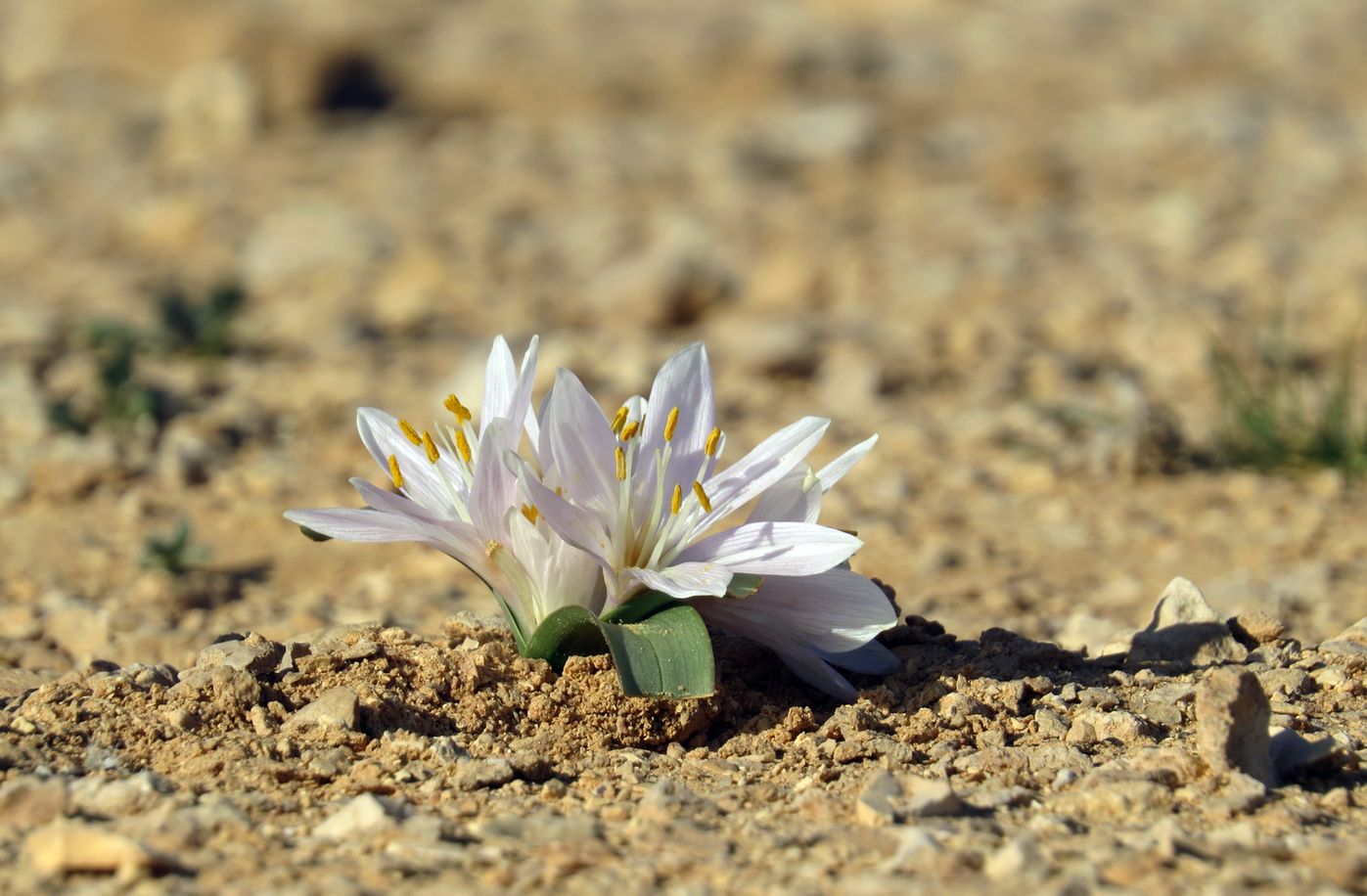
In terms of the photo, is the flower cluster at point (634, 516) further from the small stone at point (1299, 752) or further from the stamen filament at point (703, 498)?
the small stone at point (1299, 752)

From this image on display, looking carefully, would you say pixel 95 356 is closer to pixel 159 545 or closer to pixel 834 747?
pixel 159 545

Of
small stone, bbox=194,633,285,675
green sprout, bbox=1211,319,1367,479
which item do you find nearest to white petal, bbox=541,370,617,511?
small stone, bbox=194,633,285,675

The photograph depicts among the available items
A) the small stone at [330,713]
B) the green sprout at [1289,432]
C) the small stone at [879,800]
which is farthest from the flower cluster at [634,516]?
the green sprout at [1289,432]

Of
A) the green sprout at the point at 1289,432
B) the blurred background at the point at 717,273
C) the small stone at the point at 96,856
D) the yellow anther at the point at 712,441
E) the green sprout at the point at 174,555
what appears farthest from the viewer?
the green sprout at the point at 1289,432

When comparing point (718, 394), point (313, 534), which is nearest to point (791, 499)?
point (313, 534)

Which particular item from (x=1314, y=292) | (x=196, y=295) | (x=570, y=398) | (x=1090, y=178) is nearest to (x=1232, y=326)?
(x=1314, y=292)
